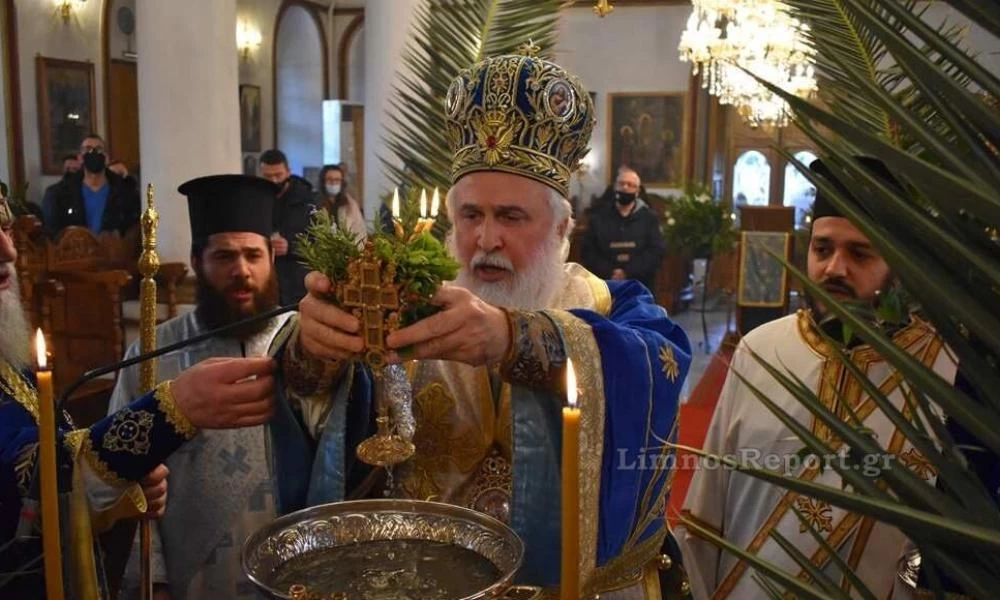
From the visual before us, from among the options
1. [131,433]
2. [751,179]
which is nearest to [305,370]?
[131,433]

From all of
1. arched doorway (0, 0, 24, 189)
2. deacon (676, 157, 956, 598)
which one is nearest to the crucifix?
deacon (676, 157, 956, 598)

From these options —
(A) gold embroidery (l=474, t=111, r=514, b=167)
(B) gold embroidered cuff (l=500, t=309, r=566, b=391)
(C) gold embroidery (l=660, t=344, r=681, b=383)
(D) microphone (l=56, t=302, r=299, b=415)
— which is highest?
(A) gold embroidery (l=474, t=111, r=514, b=167)

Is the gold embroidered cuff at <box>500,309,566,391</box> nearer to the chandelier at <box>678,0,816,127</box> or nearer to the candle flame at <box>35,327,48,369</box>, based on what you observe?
the candle flame at <box>35,327,48,369</box>

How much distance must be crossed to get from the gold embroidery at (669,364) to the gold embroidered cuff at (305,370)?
613 millimetres

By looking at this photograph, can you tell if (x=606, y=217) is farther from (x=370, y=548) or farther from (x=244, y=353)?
(x=370, y=548)

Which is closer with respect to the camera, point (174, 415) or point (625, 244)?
point (174, 415)

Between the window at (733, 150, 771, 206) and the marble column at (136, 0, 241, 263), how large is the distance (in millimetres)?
10823

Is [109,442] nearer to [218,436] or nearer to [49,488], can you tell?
[49,488]

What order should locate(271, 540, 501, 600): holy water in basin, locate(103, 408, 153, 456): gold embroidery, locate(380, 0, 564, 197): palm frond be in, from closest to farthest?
locate(271, 540, 501, 600): holy water in basin, locate(103, 408, 153, 456): gold embroidery, locate(380, 0, 564, 197): palm frond

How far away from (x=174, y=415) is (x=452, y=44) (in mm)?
1966

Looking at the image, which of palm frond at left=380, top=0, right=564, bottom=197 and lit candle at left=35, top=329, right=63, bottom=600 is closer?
lit candle at left=35, top=329, right=63, bottom=600

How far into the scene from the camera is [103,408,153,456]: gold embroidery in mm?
1656

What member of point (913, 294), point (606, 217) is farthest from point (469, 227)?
point (606, 217)

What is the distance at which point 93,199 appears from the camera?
371 inches
